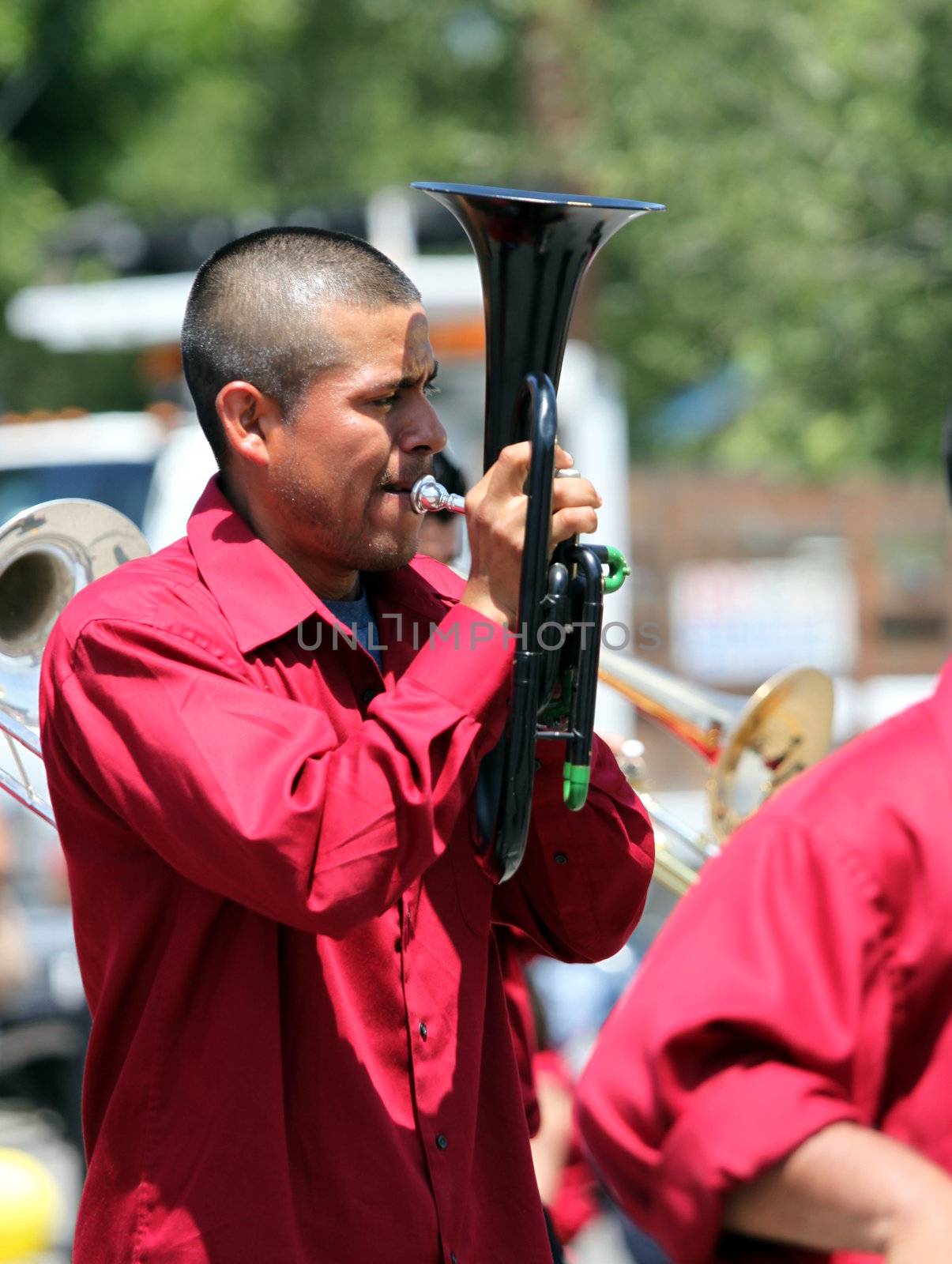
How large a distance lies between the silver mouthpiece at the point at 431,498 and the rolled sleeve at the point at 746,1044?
751mm

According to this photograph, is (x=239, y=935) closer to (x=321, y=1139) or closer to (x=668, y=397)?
(x=321, y=1139)

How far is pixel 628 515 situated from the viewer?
489 inches

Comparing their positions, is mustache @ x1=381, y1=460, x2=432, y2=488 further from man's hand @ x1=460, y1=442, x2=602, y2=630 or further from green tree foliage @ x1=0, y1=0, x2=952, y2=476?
green tree foliage @ x1=0, y1=0, x2=952, y2=476

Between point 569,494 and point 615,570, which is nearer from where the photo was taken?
point 569,494

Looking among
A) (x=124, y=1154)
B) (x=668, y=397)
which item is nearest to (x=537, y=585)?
(x=124, y=1154)

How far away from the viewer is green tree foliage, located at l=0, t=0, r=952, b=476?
9711 millimetres

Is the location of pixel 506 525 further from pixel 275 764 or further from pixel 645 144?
pixel 645 144

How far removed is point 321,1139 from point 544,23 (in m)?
14.3

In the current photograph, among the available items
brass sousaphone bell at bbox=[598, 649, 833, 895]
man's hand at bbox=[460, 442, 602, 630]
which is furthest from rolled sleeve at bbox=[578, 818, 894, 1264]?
brass sousaphone bell at bbox=[598, 649, 833, 895]

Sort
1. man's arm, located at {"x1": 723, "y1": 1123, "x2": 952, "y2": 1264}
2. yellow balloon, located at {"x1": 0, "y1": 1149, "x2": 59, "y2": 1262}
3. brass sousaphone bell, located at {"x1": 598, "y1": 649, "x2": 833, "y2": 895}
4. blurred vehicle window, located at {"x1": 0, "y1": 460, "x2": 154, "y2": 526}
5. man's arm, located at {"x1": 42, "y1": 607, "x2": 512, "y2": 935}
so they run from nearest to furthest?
man's arm, located at {"x1": 723, "y1": 1123, "x2": 952, "y2": 1264}, man's arm, located at {"x1": 42, "y1": 607, "x2": 512, "y2": 935}, brass sousaphone bell, located at {"x1": 598, "y1": 649, "x2": 833, "y2": 895}, yellow balloon, located at {"x1": 0, "y1": 1149, "x2": 59, "y2": 1262}, blurred vehicle window, located at {"x1": 0, "y1": 460, "x2": 154, "y2": 526}

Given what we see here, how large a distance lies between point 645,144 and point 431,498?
8.69 m

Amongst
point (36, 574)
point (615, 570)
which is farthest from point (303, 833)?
point (36, 574)

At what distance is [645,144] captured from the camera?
10422 mm

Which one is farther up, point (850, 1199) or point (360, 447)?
point (360, 447)
